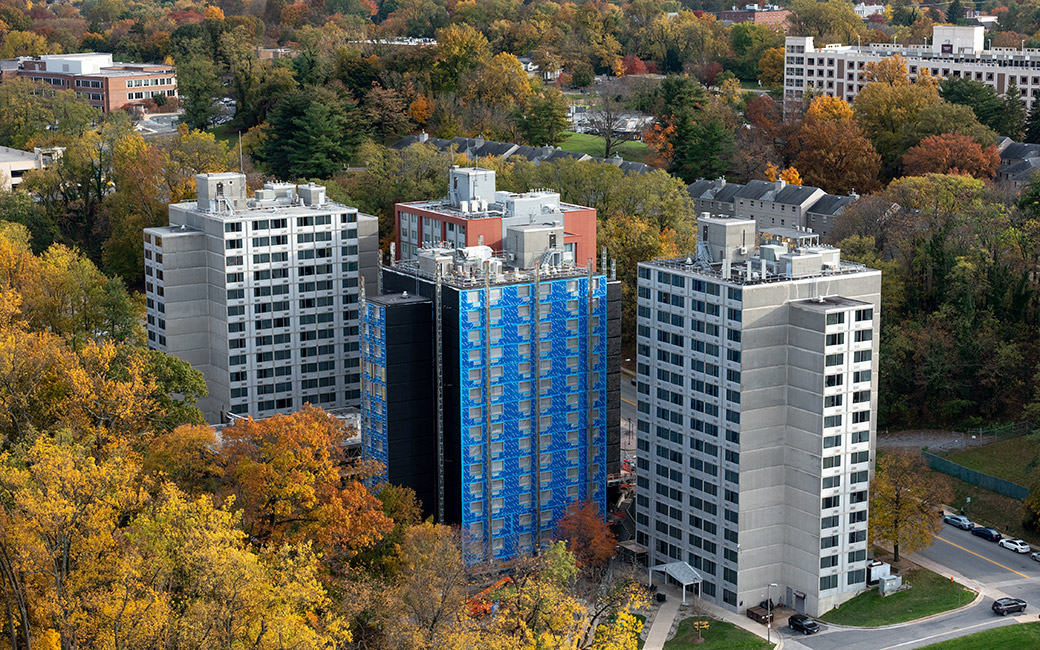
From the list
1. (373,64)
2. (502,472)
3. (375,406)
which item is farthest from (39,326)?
(373,64)

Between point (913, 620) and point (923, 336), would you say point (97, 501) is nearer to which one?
point (913, 620)

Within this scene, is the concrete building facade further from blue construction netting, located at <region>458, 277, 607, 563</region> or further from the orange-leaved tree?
the orange-leaved tree

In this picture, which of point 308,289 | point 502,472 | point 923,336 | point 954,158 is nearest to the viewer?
point 502,472

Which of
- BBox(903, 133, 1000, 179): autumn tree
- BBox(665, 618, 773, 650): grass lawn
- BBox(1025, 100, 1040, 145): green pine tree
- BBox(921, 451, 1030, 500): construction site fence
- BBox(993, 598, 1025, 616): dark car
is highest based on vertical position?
BBox(1025, 100, 1040, 145): green pine tree

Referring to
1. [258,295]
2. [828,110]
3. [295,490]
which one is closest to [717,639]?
[295,490]

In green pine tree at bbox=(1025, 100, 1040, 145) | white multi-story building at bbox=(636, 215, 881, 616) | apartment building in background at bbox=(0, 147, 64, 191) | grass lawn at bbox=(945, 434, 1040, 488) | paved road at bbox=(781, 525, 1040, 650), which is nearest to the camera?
paved road at bbox=(781, 525, 1040, 650)

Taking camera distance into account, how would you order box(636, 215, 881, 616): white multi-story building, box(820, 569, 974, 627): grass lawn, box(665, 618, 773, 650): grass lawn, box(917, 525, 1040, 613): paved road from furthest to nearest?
box(917, 525, 1040, 613): paved road, box(820, 569, 974, 627): grass lawn, box(636, 215, 881, 616): white multi-story building, box(665, 618, 773, 650): grass lawn


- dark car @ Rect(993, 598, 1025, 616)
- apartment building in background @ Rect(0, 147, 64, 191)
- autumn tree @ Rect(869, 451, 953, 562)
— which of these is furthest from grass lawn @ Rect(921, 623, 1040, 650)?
apartment building in background @ Rect(0, 147, 64, 191)
